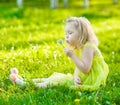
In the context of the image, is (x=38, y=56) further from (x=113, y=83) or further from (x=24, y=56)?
(x=113, y=83)

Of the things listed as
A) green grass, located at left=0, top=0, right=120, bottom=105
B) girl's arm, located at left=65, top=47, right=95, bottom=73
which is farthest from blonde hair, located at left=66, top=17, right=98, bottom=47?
green grass, located at left=0, top=0, right=120, bottom=105

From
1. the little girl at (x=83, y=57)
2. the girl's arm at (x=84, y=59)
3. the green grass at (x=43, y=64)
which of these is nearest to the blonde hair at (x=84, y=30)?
the little girl at (x=83, y=57)

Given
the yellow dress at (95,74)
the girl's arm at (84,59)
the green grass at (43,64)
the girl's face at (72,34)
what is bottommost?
the green grass at (43,64)

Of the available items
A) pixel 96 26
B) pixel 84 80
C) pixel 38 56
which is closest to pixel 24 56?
pixel 38 56

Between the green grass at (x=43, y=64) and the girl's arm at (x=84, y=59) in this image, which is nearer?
the green grass at (x=43, y=64)

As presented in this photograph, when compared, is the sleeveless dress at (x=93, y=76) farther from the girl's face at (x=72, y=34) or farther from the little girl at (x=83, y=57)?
the girl's face at (x=72, y=34)

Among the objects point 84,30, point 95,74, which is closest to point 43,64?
point 95,74

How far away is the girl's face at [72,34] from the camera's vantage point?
666cm

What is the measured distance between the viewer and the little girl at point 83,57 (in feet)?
21.7

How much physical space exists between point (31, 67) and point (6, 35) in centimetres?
407

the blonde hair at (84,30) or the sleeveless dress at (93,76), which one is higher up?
the blonde hair at (84,30)

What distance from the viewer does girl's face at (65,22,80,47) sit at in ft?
21.8

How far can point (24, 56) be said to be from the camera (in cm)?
845

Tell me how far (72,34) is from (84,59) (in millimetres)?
375
